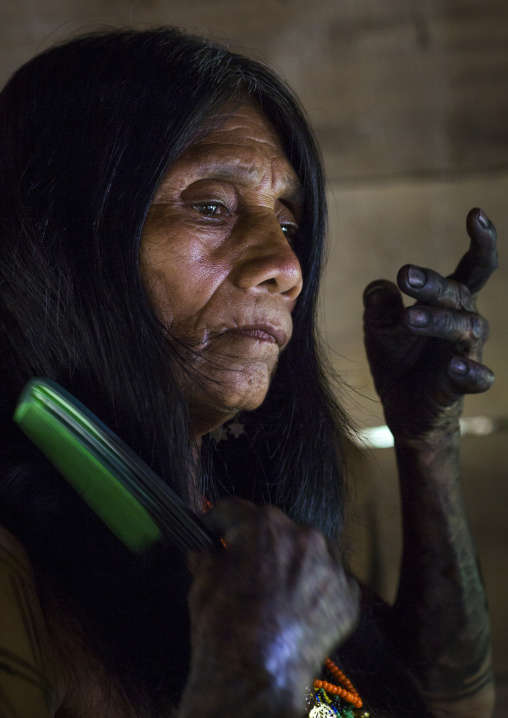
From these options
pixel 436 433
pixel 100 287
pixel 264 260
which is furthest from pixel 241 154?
pixel 436 433

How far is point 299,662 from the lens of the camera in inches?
19.0

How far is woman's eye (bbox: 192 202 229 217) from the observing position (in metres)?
0.83

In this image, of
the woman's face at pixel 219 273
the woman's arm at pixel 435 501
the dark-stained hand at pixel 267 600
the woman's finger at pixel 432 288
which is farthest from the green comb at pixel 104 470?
the woman's arm at pixel 435 501

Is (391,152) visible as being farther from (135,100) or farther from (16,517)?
(16,517)

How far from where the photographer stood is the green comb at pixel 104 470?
55 cm

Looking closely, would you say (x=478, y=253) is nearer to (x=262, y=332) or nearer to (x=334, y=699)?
(x=262, y=332)

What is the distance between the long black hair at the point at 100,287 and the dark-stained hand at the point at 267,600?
12 centimetres

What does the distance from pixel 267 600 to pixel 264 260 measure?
0.42 metres

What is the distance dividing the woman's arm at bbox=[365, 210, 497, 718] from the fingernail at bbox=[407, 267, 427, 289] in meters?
0.12

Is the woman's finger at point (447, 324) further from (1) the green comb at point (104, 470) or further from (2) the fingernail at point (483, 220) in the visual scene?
(1) the green comb at point (104, 470)

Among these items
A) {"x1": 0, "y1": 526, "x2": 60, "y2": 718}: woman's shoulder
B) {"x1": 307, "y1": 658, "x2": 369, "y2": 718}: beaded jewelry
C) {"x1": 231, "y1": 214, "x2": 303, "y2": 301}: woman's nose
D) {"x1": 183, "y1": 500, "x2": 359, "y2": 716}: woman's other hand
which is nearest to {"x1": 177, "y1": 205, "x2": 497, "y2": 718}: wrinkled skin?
{"x1": 231, "y1": 214, "x2": 303, "y2": 301}: woman's nose

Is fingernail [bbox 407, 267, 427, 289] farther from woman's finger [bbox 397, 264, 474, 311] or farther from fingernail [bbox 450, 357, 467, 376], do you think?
fingernail [bbox 450, 357, 467, 376]

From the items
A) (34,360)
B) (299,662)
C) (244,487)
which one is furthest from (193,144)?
(299,662)

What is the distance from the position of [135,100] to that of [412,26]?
0.91m
